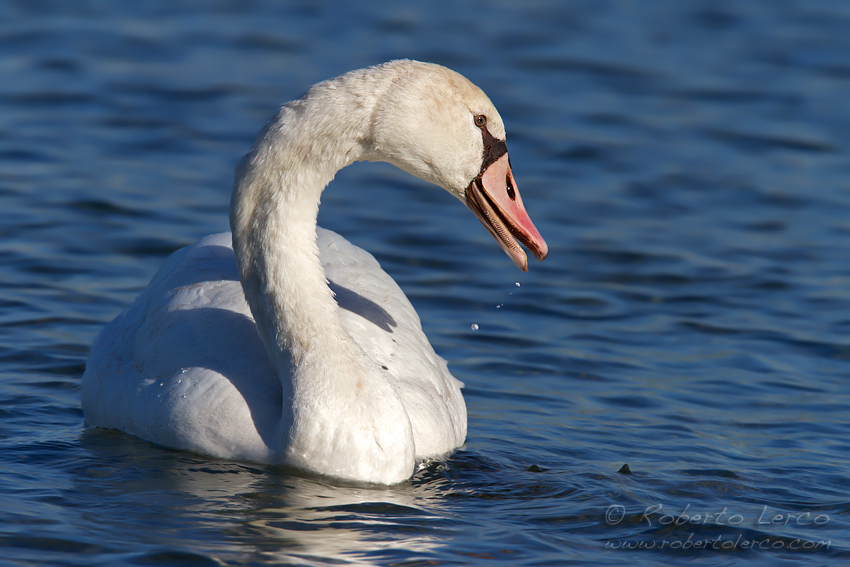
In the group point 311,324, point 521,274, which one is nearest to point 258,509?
point 311,324

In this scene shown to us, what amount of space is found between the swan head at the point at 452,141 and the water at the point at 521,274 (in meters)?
1.38

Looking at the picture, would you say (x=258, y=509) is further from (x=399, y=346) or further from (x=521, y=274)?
(x=521, y=274)

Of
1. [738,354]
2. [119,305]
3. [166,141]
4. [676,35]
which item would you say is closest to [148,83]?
[166,141]

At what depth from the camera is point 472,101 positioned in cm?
623

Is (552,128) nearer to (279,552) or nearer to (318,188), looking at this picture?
(318,188)

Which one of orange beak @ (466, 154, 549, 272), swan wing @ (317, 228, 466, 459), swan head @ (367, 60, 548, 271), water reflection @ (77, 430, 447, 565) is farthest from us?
swan wing @ (317, 228, 466, 459)

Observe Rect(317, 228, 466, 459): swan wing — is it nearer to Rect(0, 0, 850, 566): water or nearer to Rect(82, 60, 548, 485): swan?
Rect(82, 60, 548, 485): swan

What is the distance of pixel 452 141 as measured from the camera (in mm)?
6242

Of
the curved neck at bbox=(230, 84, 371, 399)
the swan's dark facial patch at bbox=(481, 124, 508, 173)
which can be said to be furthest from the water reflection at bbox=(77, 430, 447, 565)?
the swan's dark facial patch at bbox=(481, 124, 508, 173)

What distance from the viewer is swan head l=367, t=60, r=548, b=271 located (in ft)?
20.0

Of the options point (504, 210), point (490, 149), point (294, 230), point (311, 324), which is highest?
point (490, 149)

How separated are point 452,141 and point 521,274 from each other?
420 centimetres

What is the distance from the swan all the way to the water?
0.79 feet

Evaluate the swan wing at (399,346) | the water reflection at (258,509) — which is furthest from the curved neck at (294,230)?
the water reflection at (258,509)
